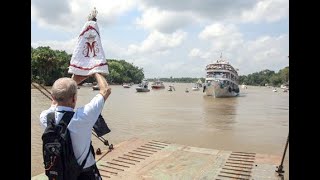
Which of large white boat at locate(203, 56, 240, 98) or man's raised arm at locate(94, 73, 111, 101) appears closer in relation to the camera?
man's raised arm at locate(94, 73, 111, 101)

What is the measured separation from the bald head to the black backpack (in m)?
0.14

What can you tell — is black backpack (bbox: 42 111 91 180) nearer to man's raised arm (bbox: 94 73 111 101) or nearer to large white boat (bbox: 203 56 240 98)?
man's raised arm (bbox: 94 73 111 101)

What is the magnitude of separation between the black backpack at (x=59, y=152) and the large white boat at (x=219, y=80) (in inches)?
1799

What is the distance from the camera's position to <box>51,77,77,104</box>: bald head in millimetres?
2338

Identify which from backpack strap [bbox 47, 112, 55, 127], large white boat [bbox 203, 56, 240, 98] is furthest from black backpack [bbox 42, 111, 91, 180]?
large white boat [bbox 203, 56, 240, 98]

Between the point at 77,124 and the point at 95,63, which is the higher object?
the point at 95,63

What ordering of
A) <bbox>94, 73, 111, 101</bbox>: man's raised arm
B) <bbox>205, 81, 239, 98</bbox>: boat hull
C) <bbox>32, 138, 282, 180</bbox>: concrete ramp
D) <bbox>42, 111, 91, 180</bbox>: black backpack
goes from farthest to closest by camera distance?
<bbox>205, 81, 239, 98</bbox>: boat hull
<bbox>32, 138, 282, 180</bbox>: concrete ramp
<bbox>94, 73, 111, 101</bbox>: man's raised arm
<bbox>42, 111, 91, 180</bbox>: black backpack

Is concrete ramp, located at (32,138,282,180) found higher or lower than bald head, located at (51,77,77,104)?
lower

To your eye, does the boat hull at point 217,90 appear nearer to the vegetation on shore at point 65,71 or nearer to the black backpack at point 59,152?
the vegetation on shore at point 65,71

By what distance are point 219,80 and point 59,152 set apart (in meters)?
46.5
